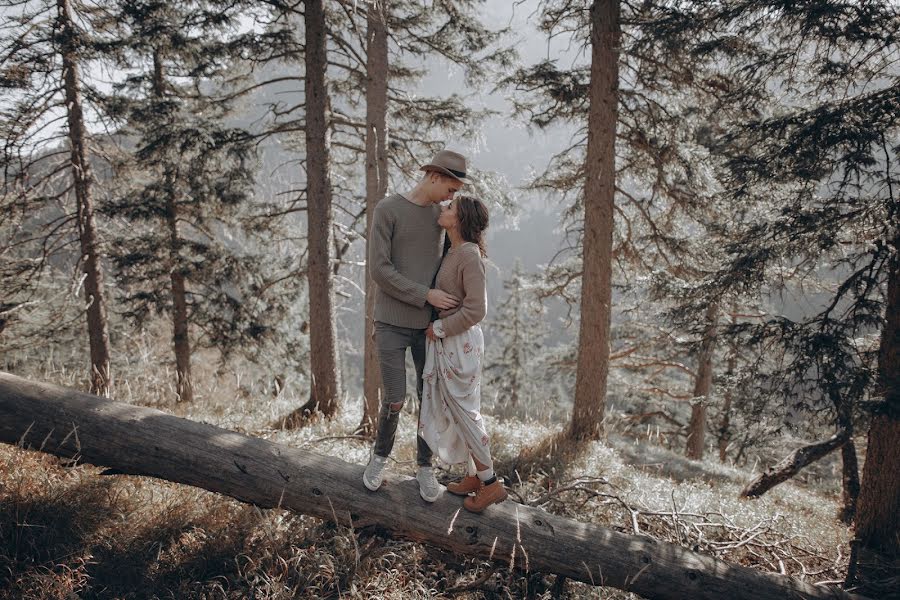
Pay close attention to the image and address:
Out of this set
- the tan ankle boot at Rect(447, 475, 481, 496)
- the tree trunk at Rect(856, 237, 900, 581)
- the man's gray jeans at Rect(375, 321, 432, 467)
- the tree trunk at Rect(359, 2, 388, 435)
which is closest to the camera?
the man's gray jeans at Rect(375, 321, 432, 467)

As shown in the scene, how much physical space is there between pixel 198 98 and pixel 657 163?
873cm

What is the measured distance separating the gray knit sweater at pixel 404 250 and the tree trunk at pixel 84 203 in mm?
6233

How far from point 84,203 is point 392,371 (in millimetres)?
8524

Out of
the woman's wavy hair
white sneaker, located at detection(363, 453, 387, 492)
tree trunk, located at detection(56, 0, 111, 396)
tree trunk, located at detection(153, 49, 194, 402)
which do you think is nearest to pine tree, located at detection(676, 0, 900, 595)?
the woman's wavy hair

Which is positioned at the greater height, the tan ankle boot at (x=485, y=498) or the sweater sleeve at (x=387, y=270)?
the sweater sleeve at (x=387, y=270)

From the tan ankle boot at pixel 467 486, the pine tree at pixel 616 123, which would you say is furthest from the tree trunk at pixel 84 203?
the pine tree at pixel 616 123

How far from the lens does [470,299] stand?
330 centimetres

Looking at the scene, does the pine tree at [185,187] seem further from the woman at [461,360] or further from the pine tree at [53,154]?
the woman at [461,360]

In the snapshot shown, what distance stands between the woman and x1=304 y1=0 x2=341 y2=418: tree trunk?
4.85m

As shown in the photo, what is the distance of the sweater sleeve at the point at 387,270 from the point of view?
11.0ft

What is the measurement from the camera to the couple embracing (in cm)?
338

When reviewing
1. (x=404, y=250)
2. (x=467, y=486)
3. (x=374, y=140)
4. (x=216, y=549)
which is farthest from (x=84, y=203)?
(x=467, y=486)

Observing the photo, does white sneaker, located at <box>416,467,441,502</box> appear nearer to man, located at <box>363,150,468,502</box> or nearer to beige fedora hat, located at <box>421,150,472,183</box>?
man, located at <box>363,150,468,502</box>

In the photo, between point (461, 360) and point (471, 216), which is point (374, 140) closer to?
point (471, 216)
